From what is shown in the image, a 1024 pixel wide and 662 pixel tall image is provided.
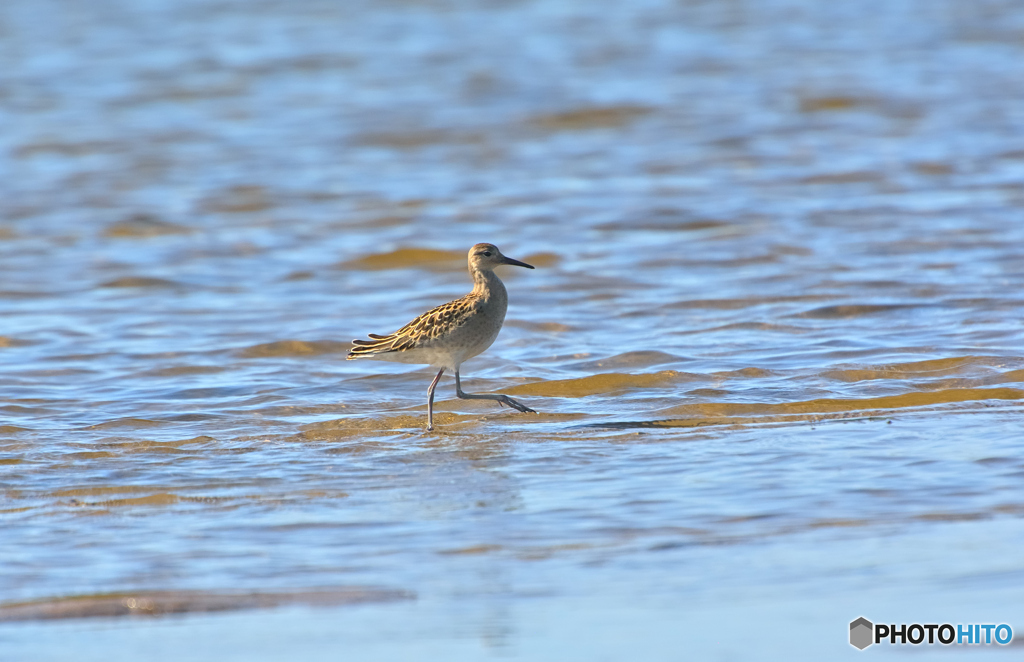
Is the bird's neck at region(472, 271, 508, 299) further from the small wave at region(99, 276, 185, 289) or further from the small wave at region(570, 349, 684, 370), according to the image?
the small wave at region(99, 276, 185, 289)

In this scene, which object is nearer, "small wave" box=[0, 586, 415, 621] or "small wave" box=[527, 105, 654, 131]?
Result: "small wave" box=[0, 586, 415, 621]

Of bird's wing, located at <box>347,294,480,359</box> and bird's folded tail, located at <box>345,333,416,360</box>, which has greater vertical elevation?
bird's wing, located at <box>347,294,480,359</box>

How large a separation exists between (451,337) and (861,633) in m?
4.03

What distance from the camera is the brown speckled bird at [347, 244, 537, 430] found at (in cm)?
798

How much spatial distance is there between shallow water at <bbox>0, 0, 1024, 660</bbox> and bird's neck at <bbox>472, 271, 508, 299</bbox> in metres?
0.71

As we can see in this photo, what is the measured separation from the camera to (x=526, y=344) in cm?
1002

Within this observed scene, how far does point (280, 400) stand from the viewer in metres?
8.58

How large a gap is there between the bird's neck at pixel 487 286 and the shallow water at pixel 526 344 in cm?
71

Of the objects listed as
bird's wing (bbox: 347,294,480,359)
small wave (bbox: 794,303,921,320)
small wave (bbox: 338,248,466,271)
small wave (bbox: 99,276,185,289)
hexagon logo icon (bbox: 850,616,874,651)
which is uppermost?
bird's wing (bbox: 347,294,480,359)

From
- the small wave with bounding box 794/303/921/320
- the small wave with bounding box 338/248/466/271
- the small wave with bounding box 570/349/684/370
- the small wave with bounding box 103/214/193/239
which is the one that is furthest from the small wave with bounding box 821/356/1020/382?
the small wave with bounding box 103/214/193/239

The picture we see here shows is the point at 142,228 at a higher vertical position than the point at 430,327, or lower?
lower

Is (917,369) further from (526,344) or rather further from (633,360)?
(526,344)

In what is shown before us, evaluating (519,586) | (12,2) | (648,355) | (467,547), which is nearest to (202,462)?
(467,547)

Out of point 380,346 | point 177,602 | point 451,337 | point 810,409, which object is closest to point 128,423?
point 380,346
